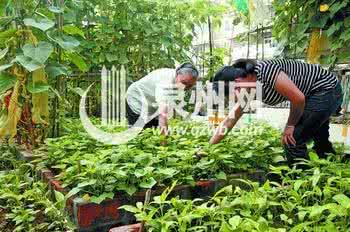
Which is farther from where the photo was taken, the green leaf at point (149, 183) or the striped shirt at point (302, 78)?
the striped shirt at point (302, 78)

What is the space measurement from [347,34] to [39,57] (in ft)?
9.02

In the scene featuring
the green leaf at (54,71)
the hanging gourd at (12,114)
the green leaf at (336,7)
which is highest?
the green leaf at (336,7)

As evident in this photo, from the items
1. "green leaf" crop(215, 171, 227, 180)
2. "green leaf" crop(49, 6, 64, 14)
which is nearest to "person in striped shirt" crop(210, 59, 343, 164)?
"green leaf" crop(215, 171, 227, 180)

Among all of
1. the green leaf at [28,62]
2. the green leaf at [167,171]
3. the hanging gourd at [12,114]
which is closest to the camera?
the green leaf at [167,171]

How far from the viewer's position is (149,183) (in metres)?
2.22

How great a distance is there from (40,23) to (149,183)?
1.69 metres

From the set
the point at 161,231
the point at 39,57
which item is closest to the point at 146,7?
the point at 39,57

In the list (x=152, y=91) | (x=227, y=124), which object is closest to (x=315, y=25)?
(x=227, y=124)

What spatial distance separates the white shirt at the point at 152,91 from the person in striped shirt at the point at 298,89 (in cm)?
122

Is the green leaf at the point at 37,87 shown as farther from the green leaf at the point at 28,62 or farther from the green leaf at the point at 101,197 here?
the green leaf at the point at 101,197

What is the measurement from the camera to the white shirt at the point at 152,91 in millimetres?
3964

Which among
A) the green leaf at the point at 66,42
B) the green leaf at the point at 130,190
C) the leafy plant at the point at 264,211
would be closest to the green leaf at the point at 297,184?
the leafy plant at the point at 264,211

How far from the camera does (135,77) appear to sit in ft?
20.3

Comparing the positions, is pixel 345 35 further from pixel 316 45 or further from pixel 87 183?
pixel 87 183
